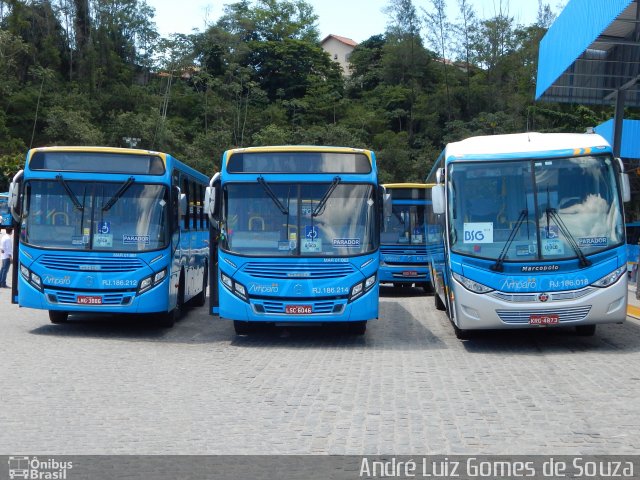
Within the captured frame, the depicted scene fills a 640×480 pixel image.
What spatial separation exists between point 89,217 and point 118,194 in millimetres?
612

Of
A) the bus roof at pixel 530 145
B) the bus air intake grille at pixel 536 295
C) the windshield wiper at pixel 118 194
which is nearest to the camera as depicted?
the bus air intake grille at pixel 536 295

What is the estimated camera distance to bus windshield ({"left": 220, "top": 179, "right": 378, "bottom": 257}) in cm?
1369

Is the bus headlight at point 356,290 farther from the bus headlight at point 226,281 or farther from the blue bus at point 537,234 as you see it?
the bus headlight at point 226,281

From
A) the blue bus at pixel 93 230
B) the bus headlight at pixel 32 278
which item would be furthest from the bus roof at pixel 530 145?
the bus headlight at pixel 32 278

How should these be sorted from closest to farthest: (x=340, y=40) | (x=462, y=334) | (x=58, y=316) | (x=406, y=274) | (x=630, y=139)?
1. (x=462, y=334)
2. (x=58, y=316)
3. (x=406, y=274)
4. (x=630, y=139)
5. (x=340, y=40)

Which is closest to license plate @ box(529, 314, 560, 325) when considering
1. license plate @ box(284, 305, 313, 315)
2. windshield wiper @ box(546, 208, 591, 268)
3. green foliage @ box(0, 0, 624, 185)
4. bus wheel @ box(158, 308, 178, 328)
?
windshield wiper @ box(546, 208, 591, 268)

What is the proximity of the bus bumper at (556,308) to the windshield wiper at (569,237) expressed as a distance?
0.37 meters

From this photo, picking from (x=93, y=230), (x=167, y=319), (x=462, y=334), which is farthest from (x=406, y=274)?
(x=93, y=230)

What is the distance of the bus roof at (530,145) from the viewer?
13.2m

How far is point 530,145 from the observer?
1342cm

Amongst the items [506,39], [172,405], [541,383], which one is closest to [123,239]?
[172,405]

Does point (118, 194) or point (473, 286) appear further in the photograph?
point (118, 194)

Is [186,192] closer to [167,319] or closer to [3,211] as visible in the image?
[167,319]

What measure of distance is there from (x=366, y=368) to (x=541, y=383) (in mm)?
2365
